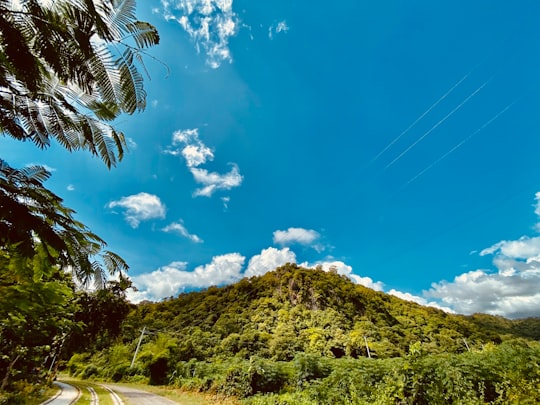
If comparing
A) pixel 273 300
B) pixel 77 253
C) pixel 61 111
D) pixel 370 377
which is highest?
pixel 273 300

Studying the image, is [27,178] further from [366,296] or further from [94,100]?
[366,296]

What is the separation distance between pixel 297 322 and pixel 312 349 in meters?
9.05

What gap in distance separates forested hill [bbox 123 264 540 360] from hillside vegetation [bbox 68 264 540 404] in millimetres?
222

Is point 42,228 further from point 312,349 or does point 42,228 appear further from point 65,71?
point 312,349

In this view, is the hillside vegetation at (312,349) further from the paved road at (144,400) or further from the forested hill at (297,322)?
the paved road at (144,400)

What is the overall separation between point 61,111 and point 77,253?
1163mm

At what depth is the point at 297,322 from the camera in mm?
45594

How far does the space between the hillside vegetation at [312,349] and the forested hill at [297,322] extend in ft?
0.73

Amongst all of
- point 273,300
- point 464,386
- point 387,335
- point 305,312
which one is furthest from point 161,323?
point 464,386

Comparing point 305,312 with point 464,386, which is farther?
point 305,312

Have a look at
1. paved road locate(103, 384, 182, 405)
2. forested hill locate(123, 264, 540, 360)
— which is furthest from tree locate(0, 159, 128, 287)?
forested hill locate(123, 264, 540, 360)

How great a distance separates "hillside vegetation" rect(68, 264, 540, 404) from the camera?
6.97 meters

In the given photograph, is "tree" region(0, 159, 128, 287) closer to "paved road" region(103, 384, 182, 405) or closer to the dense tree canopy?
the dense tree canopy

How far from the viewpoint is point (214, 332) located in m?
40.3
